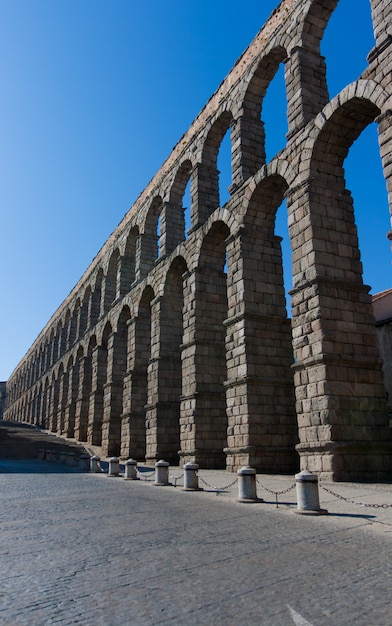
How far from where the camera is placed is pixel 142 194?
2438cm

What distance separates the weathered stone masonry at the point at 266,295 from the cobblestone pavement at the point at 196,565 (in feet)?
10.9

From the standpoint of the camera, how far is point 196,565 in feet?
12.1

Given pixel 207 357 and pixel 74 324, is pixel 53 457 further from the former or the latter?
pixel 74 324

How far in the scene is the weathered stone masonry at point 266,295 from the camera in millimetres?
9727

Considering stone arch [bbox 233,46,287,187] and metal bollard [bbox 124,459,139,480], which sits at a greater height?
stone arch [bbox 233,46,287,187]

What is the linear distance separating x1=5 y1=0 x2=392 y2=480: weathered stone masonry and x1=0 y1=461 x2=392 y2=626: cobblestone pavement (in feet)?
10.9

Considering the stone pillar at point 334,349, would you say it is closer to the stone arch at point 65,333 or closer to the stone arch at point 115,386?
the stone arch at point 115,386

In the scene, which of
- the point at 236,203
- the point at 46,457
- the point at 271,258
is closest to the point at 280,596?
the point at 271,258

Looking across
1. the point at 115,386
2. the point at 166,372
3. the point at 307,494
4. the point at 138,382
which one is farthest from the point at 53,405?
the point at 307,494

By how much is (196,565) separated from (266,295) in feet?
32.7

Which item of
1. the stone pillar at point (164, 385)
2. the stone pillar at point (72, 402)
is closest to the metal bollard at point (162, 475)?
the stone pillar at point (164, 385)

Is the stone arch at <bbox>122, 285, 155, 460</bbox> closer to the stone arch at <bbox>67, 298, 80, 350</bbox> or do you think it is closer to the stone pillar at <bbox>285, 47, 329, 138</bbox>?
the stone pillar at <bbox>285, 47, 329, 138</bbox>

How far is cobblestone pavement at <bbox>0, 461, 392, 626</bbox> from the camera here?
2723mm

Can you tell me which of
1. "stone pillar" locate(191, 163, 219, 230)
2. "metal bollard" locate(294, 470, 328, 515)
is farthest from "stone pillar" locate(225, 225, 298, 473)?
"metal bollard" locate(294, 470, 328, 515)
